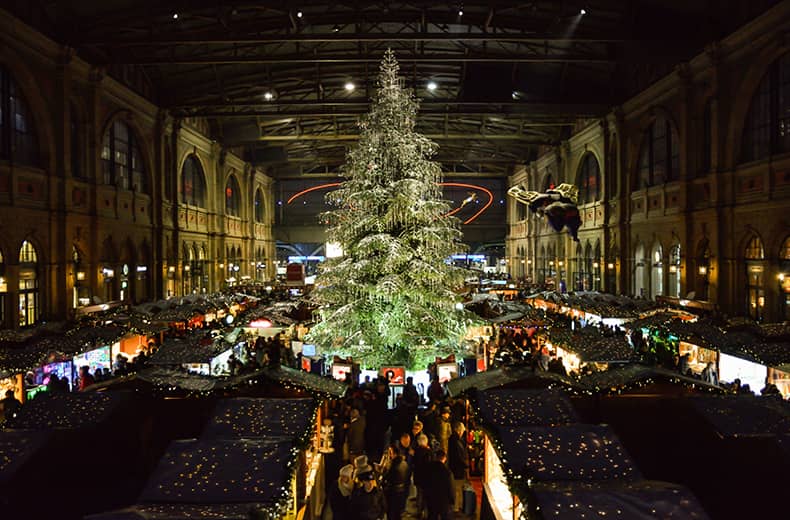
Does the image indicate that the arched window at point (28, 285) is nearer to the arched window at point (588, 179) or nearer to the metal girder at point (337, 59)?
the metal girder at point (337, 59)

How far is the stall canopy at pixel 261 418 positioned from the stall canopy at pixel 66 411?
4.15 ft

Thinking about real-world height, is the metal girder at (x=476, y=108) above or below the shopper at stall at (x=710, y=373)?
above

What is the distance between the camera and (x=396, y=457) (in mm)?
7410

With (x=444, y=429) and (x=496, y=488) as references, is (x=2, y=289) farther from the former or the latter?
(x=496, y=488)

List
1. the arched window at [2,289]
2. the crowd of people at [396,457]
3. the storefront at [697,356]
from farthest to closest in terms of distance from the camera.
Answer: the arched window at [2,289] → the storefront at [697,356] → the crowd of people at [396,457]

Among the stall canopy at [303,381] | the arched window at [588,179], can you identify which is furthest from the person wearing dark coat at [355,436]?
the arched window at [588,179]

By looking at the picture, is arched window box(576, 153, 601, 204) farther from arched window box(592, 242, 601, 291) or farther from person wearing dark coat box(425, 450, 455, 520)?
person wearing dark coat box(425, 450, 455, 520)

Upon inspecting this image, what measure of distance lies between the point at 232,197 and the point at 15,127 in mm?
25833

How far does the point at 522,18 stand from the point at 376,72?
32.3 feet

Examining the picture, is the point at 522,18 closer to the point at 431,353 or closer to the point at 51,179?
the point at 431,353

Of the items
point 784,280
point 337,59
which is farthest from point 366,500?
point 337,59

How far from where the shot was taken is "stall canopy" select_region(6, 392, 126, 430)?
252 inches

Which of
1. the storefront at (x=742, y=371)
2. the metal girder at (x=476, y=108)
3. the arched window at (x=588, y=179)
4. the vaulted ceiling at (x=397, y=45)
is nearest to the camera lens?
the storefront at (x=742, y=371)

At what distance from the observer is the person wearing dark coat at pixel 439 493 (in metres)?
7.22
